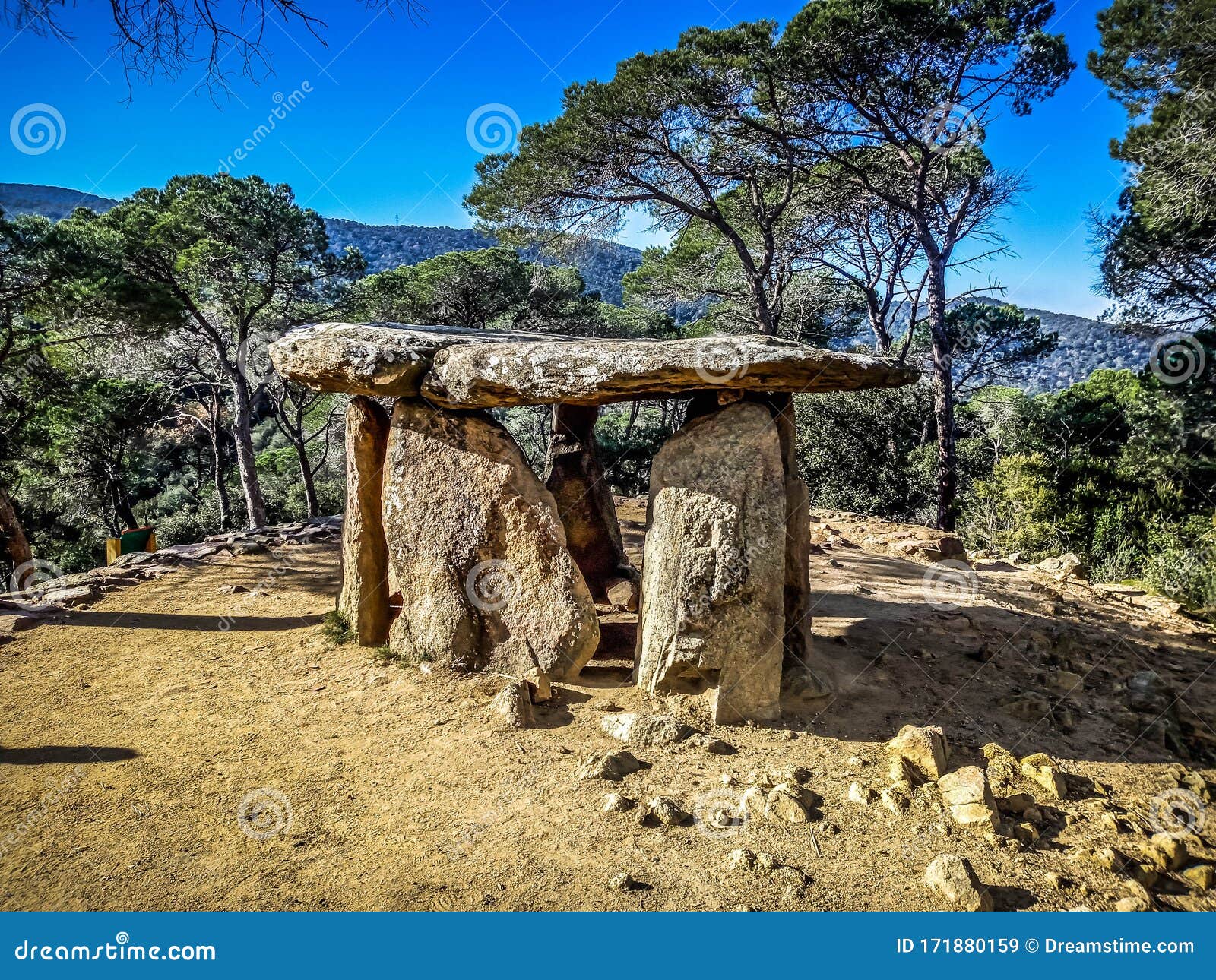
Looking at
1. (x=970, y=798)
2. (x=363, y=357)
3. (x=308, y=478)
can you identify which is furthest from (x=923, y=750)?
(x=308, y=478)

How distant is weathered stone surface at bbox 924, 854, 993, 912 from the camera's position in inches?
115

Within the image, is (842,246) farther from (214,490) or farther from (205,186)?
(214,490)

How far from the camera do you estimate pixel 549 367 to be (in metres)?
4.86

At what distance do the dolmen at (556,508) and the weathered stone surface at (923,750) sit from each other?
0.80m

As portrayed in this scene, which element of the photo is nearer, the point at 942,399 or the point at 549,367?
the point at 549,367

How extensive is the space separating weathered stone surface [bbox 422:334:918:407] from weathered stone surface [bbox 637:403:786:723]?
439mm

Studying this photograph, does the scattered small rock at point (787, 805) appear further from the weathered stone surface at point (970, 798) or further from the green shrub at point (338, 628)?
the green shrub at point (338, 628)

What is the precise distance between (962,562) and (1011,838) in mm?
5683

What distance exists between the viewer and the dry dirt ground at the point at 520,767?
3.12 m

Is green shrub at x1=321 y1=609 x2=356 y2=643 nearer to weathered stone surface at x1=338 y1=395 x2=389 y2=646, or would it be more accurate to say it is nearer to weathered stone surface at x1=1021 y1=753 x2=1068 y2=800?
weathered stone surface at x1=338 y1=395 x2=389 y2=646

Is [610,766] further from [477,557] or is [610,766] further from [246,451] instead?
[246,451]

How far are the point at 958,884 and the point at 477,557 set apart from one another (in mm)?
3600

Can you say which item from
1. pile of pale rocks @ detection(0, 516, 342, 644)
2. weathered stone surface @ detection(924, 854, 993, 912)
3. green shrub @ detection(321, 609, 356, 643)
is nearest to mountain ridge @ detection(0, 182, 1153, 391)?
pile of pale rocks @ detection(0, 516, 342, 644)

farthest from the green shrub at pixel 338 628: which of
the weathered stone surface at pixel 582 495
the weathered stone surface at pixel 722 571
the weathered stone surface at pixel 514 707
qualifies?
the weathered stone surface at pixel 722 571
